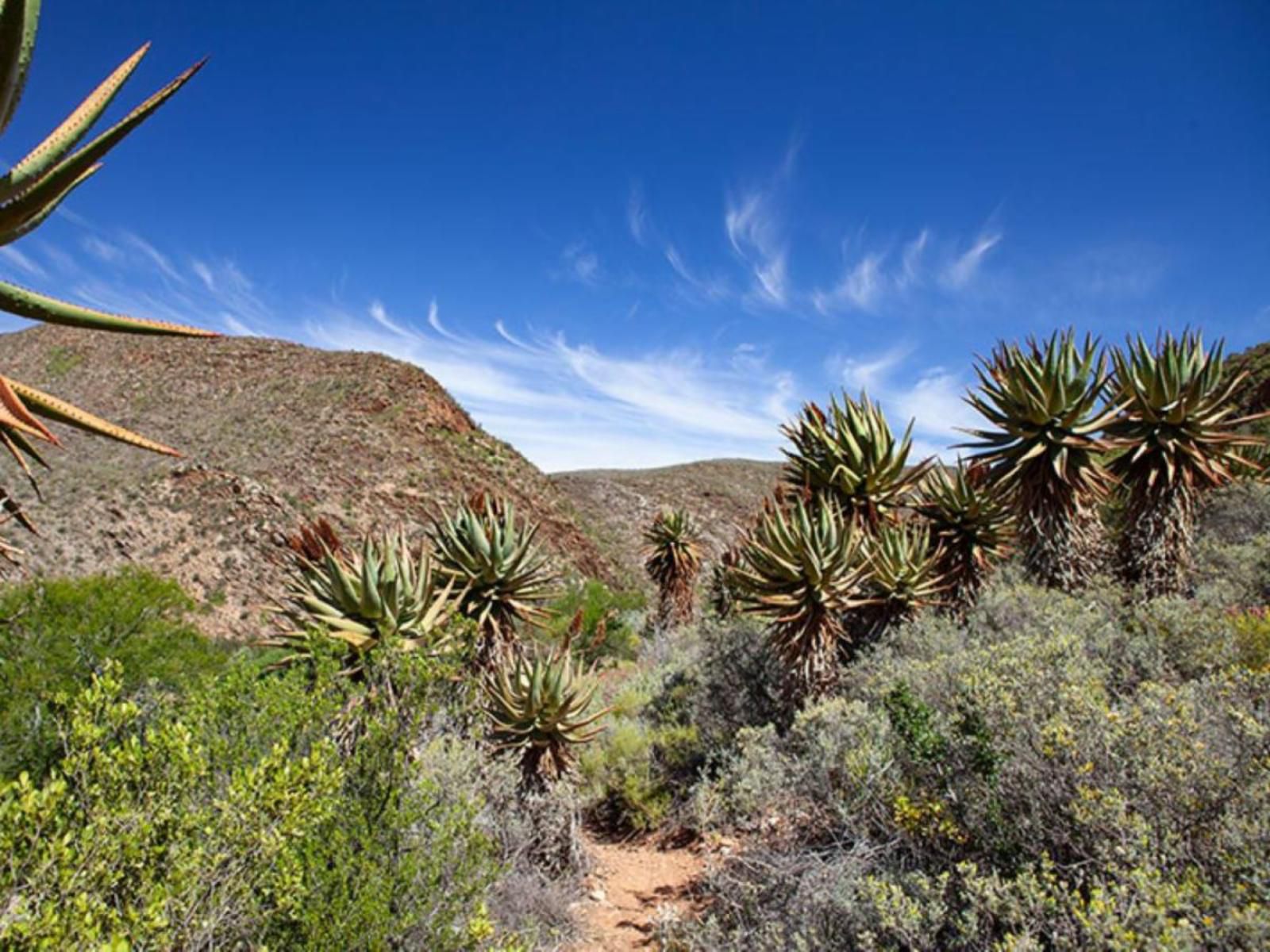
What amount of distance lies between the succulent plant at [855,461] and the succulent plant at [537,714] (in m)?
4.03

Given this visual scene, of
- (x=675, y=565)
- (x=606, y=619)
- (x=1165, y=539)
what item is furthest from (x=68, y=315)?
(x=606, y=619)

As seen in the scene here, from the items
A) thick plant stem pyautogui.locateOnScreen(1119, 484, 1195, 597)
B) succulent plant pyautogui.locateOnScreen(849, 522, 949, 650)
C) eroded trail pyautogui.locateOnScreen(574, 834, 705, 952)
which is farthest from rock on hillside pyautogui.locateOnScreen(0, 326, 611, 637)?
thick plant stem pyautogui.locateOnScreen(1119, 484, 1195, 597)

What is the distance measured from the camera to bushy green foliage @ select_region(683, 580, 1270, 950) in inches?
125

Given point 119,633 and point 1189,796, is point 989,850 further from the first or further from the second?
point 119,633

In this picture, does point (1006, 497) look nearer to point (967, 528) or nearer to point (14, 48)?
point (967, 528)

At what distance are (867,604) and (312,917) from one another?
7.01 meters

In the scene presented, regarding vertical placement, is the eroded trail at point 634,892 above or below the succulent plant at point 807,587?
below

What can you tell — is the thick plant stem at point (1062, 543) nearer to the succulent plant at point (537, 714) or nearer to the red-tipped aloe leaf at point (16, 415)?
the succulent plant at point (537, 714)

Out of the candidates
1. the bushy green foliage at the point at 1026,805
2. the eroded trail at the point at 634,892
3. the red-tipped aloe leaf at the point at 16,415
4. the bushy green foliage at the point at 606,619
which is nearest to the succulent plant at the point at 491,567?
the eroded trail at the point at 634,892

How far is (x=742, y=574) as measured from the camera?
827cm

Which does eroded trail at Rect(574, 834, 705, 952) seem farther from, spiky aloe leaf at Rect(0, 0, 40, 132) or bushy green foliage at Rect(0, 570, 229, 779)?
spiky aloe leaf at Rect(0, 0, 40, 132)

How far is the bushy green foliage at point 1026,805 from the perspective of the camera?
125 inches

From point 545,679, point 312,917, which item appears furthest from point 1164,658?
point 312,917

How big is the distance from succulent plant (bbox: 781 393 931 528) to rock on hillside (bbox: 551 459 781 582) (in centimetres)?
2724
